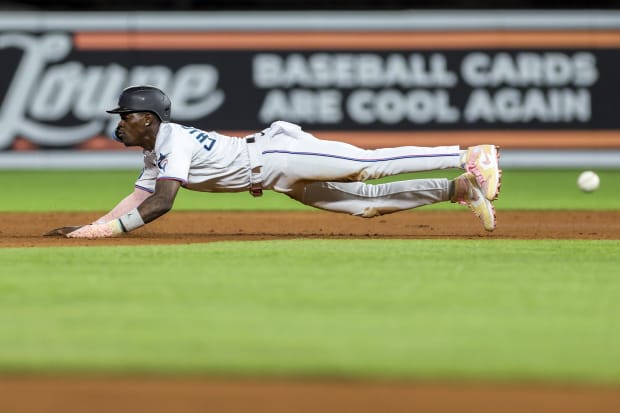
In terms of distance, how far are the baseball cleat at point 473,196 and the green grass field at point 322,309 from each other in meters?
0.22

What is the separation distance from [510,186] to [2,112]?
23.9 ft

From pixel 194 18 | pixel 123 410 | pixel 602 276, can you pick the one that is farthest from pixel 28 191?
pixel 123 410

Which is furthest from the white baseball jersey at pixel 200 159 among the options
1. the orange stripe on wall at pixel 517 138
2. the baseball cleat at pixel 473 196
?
the orange stripe on wall at pixel 517 138

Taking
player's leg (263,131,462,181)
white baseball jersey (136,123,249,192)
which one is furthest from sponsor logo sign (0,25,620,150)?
player's leg (263,131,462,181)

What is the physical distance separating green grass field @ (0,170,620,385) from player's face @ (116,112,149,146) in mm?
900

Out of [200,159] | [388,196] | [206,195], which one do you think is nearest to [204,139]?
[200,159]

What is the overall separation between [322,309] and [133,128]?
3.38m

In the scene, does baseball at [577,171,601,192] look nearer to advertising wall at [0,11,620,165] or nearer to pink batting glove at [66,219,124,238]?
advertising wall at [0,11,620,165]

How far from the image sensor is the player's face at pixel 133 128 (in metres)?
8.66

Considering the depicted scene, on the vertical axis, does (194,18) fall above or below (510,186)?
above

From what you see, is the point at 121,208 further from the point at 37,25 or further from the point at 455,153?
the point at 37,25

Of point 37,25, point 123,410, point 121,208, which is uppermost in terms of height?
point 37,25

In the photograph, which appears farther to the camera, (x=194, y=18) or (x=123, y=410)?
(x=194, y=18)

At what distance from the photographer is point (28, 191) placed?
14.8 meters
